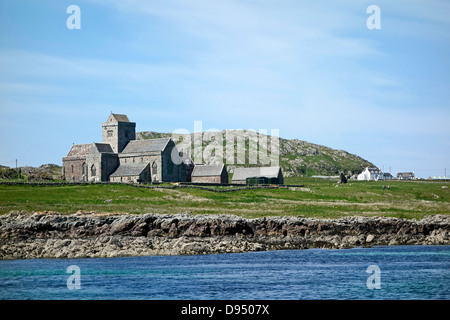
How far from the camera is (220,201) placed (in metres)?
86.2

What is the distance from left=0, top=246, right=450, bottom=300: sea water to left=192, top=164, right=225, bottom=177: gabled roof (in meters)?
74.8

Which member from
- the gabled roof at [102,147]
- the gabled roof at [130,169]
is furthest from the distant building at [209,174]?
the gabled roof at [102,147]

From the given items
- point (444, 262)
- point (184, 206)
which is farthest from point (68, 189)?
point (444, 262)

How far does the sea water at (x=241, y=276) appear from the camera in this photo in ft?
114

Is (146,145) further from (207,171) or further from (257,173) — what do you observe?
(257,173)

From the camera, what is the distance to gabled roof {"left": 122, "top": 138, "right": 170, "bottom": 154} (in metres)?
117

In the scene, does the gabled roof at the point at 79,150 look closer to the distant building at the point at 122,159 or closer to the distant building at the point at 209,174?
the distant building at the point at 122,159

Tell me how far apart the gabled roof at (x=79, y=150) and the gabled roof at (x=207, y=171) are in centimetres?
2240

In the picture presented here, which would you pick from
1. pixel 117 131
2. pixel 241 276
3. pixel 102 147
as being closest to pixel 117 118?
pixel 117 131

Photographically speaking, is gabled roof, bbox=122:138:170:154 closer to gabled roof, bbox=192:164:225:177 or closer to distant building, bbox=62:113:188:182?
distant building, bbox=62:113:188:182

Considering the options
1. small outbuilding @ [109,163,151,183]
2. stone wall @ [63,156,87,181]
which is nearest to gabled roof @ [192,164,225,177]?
small outbuilding @ [109,163,151,183]

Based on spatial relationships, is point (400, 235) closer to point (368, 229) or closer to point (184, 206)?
point (368, 229)

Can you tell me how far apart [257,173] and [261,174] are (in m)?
1.59

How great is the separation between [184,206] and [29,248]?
2829 cm
